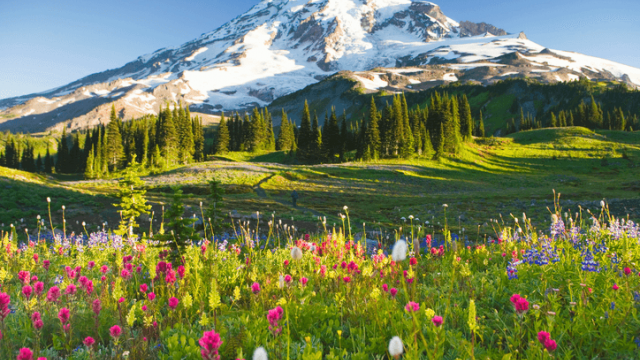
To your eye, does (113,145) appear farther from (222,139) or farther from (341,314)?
(341,314)

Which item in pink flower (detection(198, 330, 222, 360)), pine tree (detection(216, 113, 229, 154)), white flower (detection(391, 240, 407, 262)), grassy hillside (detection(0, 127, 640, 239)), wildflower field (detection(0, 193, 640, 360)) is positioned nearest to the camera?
pink flower (detection(198, 330, 222, 360))

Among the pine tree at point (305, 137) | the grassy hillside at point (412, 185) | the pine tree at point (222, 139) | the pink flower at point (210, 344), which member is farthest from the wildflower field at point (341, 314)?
the pine tree at point (222, 139)

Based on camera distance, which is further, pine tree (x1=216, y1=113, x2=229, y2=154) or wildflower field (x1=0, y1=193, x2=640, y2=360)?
pine tree (x1=216, y1=113, x2=229, y2=154)

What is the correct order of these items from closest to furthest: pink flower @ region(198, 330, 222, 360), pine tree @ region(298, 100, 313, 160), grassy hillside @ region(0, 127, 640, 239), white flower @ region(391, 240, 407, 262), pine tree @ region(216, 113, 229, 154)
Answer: pink flower @ region(198, 330, 222, 360)
white flower @ region(391, 240, 407, 262)
grassy hillside @ region(0, 127, 640, 239)
pine tree @ region(298, 100, 313, 160)
pine tree @ region(216, 113, 229, 154)

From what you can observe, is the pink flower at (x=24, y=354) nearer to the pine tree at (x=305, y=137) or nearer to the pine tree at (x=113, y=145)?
the pine tree at (x=305, y=137)

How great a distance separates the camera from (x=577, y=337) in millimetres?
2863

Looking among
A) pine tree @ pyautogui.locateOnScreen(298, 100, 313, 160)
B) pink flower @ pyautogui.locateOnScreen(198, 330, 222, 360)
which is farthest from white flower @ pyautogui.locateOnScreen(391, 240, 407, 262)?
pine tree @ pyautogui.locateOnScreen(298, 100, 313, 160)

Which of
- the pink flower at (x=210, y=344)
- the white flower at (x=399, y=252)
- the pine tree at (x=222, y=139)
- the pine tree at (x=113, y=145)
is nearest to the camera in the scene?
the pink flower at (x=210, y=344)

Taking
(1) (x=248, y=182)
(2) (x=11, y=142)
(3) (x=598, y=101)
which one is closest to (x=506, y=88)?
(3) (x=598, y=101)

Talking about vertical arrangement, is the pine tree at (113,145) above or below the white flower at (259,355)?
above

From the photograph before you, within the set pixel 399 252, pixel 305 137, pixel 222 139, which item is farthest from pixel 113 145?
pixel 399 252

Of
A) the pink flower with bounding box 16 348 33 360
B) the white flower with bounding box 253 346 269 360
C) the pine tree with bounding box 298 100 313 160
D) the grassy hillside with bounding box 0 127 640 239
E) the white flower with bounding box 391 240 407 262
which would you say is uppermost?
the pine tree with bounding box 298 100 313 160

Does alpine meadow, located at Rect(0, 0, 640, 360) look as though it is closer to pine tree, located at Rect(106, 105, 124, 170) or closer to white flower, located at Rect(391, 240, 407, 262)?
white flower, located at Rect(391, 240, 407, 262)

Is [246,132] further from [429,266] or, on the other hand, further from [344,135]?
[429,266]
